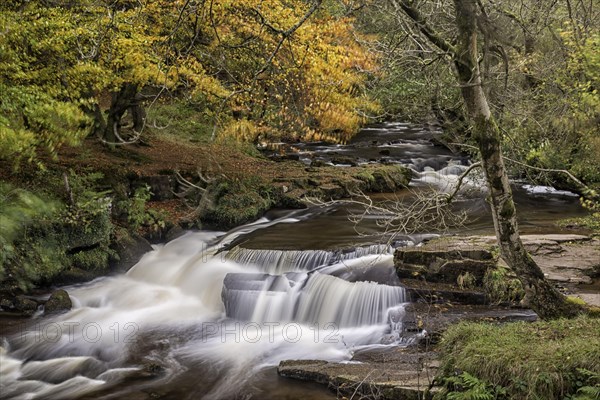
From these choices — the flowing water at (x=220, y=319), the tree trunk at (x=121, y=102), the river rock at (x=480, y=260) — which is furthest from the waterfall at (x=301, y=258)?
the tree trunk at (x=121, y=102)

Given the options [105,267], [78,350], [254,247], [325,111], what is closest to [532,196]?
[325,111]

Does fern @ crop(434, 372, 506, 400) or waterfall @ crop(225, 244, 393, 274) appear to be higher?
waterfall @ crop(225, 244, 393, 274)

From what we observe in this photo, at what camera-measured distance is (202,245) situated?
13.2 metres

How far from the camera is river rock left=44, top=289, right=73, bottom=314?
33.1ft

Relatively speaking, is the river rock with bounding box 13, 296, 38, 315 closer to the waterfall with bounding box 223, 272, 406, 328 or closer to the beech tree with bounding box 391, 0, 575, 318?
the waterfall with bounding box 223, 272, 406, 328

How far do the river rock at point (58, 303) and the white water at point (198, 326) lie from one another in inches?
6.7

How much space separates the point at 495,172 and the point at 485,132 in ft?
1.51

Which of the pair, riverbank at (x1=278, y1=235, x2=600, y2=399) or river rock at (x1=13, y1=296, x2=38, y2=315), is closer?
riverbank at (x1=278, y1=235, x2=600, y2=399)

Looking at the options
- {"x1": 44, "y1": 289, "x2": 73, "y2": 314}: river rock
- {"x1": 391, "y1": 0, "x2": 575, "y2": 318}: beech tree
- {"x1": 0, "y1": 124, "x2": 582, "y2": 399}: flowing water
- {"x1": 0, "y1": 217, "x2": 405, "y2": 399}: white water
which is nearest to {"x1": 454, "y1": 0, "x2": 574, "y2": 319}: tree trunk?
{"x1": 391, "y1": 0, "x2": 575, "y2": 318}: beech tree

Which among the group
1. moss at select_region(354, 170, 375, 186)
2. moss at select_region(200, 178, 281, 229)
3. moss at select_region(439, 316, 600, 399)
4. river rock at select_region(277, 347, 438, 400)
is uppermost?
moss at select_region(354, 170, 375, 186)

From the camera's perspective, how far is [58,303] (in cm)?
1020

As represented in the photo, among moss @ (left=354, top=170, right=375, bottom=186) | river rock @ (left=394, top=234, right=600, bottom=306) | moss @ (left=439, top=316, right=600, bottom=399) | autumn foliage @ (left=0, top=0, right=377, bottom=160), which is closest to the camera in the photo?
moss @ (left=439, top=316, right=600, bottom=399)

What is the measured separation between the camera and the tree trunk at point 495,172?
4.94 metres

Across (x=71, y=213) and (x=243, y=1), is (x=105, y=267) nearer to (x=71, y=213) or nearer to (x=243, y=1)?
(x=71, y=213)
